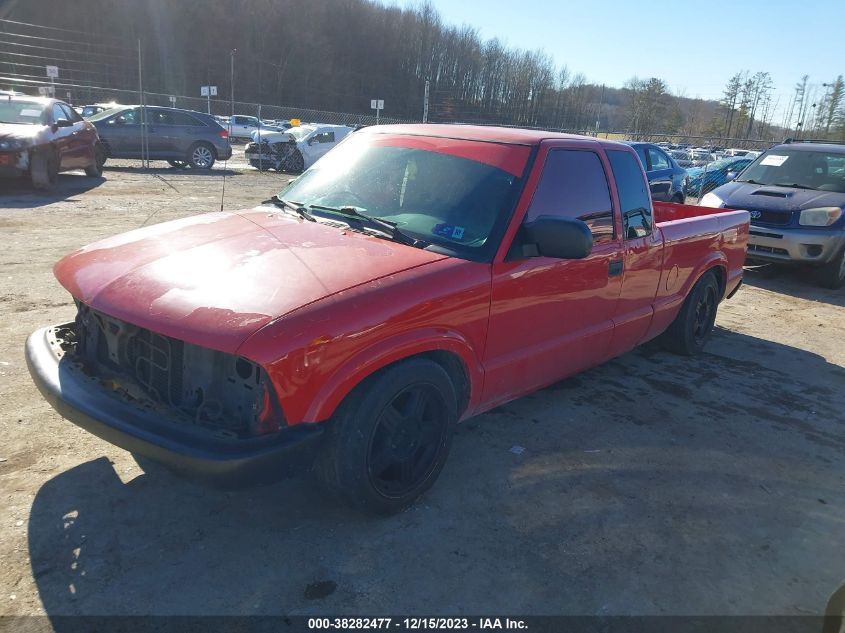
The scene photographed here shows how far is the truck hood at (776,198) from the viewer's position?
28.6 ft

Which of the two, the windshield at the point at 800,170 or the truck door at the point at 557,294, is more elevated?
the windshield at the point at 800,170

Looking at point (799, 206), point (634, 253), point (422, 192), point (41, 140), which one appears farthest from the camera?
point (41, 140)

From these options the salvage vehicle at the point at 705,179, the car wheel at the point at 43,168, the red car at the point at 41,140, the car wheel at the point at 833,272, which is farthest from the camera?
the salvage vehicle at the point at 705,179

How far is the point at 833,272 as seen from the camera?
344 inches

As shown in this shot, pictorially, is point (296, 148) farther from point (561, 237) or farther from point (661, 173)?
point (561, 237)

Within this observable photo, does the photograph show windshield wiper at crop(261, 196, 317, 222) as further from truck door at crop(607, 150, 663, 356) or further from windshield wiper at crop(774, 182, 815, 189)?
windshield wiper at crop(774, 182, 815, 189)

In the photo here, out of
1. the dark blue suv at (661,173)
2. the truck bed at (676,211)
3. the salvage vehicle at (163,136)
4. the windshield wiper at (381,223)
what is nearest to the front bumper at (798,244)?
the truck bed at (676,211)

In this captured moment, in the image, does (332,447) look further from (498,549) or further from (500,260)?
(500,260)

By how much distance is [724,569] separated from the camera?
280 centimetres

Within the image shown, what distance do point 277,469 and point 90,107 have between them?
1128 inches

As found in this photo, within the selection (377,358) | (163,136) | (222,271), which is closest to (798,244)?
(377,358)

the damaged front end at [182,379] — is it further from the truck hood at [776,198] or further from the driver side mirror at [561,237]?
the truck hood at [776,198]

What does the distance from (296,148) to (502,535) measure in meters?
19.2

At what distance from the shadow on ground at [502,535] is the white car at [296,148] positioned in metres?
18.0
